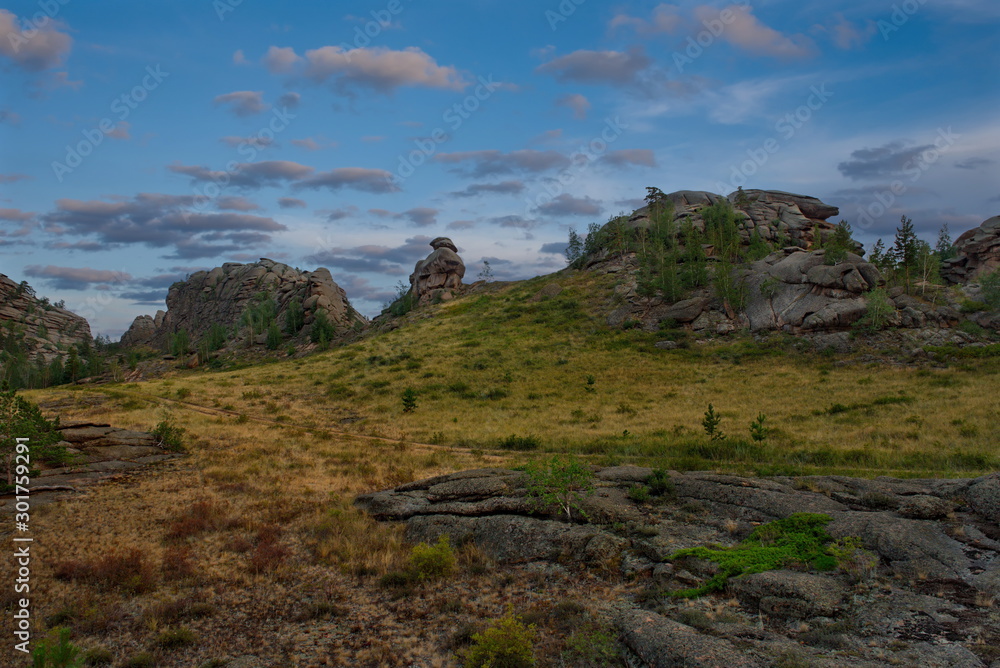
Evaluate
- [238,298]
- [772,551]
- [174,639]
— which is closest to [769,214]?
[772,551]

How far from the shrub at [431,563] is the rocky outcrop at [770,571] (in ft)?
4.64

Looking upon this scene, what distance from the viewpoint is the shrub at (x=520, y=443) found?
30.6 m

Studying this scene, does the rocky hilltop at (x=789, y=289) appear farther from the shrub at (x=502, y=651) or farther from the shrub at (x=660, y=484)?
the shrub at (x=502, y=651)

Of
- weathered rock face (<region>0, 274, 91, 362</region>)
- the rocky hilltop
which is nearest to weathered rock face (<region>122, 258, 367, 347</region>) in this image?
weathered rock face (<region>0, 274, 91, 362</region>)

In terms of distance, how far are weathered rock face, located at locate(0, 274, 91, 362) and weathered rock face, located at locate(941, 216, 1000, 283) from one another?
205216mm

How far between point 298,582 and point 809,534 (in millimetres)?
12033

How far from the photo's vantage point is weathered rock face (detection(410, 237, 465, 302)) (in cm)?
11399

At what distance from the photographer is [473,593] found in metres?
11.9

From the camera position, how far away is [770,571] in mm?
10703

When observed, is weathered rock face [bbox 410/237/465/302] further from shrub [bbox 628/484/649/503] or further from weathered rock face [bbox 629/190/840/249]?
shrub [bbox 628/484/649/503]

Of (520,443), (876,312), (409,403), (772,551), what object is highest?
(876,312)

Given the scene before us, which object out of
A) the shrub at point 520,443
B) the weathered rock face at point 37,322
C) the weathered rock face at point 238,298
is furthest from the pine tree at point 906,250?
the weathered rock face at point 37,322

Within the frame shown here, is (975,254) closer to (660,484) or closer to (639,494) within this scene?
(660,484)

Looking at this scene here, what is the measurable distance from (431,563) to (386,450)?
17.0m
